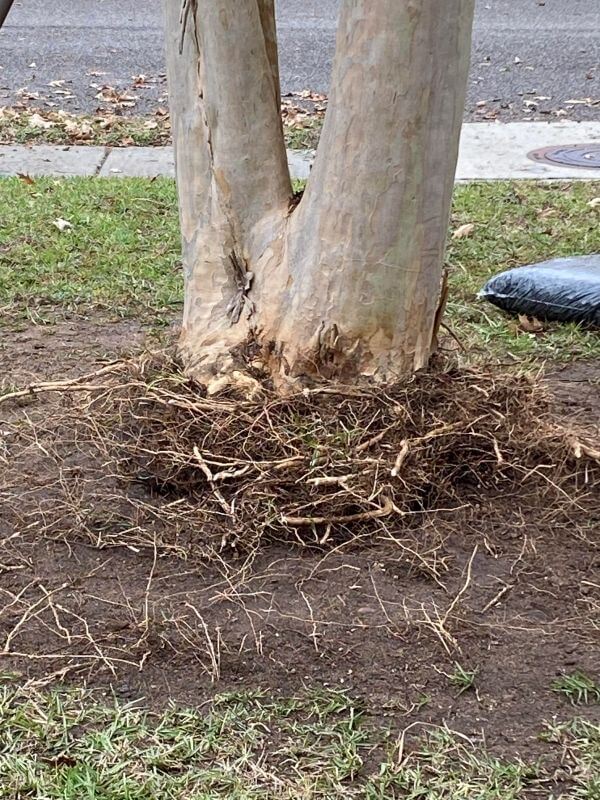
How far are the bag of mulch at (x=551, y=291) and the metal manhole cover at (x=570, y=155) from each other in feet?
8.02

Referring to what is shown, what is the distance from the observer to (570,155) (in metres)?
7.59

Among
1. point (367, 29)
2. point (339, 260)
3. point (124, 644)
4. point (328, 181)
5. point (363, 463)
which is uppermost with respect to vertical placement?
point (367, 29)

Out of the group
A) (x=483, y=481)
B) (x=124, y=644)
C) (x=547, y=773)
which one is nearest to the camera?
(x=547, y=773)

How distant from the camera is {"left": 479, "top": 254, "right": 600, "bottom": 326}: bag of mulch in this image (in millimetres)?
4883

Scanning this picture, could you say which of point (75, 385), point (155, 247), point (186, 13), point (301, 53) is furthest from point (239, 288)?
point (301, 53)

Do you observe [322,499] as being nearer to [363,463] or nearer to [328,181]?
[363,463]

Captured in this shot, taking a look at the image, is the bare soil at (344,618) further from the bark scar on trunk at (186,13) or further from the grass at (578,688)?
the bark scar on trunk at (186,13)

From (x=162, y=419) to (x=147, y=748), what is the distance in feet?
4.08

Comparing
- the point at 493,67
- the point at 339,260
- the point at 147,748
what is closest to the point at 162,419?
the point at 339,260

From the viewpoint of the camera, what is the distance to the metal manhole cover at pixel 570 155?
7.39 meters

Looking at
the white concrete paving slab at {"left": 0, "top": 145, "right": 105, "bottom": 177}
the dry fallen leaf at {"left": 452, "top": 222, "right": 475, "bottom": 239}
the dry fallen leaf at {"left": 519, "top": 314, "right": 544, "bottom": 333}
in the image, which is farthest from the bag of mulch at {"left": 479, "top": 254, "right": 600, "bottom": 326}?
the white concrete paving slab at {"left": 0, "top": 145, "right": 105, "bottom": 177}

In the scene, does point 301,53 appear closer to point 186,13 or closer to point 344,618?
point 186,13

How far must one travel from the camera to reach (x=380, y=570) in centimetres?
296

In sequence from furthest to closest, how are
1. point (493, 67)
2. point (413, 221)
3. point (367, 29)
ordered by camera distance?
point (493, 67)
point (413, 221)
point (367, 29)
